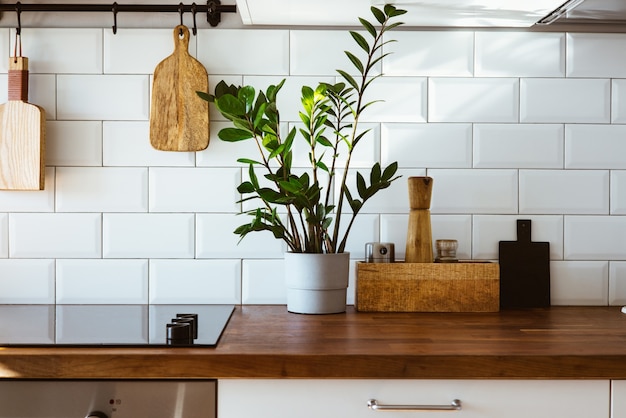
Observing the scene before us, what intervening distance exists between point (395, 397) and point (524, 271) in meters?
0.69

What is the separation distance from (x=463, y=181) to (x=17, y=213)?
1115 mm

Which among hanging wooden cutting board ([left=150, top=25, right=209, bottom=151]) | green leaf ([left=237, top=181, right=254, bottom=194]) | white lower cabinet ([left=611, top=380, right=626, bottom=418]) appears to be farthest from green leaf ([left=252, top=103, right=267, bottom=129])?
white lower cabinet ([left=611, top=380, right=626, bottom=418])

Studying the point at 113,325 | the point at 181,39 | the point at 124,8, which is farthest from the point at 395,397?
the point at 124,8

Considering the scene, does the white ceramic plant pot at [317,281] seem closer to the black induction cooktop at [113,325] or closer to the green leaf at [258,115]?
the black induction cooktop at [113,325]

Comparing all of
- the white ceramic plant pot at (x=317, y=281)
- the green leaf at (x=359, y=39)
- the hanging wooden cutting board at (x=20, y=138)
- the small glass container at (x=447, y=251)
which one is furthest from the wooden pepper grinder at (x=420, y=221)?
the hanging wooden cutting board at (x=20, y=138)

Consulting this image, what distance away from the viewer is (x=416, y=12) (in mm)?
1498

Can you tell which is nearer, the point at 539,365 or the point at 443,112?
the point at 539,365

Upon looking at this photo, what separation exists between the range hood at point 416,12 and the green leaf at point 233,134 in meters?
0.29

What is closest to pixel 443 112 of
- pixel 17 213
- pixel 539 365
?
pixel 539 365

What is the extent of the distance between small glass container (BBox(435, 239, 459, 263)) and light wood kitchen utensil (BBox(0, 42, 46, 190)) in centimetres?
97

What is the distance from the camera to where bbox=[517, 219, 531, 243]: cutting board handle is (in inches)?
64.1

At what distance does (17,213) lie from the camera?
1616 millimetres

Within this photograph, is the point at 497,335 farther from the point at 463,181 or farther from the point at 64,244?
the point at 64,244

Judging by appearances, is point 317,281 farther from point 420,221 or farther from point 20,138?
point 20,138
